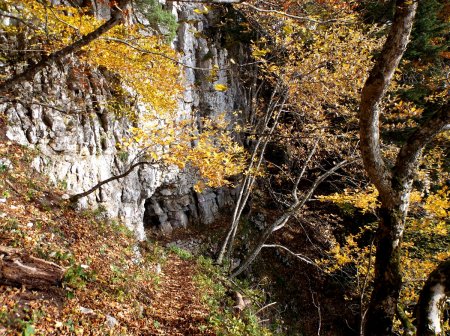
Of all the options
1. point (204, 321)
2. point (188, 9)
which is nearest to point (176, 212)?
point (204, 321)

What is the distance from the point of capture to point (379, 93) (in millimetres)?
3002

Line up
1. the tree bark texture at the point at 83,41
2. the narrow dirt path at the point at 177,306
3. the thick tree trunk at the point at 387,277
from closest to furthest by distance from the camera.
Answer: the thick tree trunk at the point at 387,277 → the tree bark texture at the point at 83,41 → the narrow dirt path at the point at 177,306

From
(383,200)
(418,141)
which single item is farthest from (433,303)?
(418,141)

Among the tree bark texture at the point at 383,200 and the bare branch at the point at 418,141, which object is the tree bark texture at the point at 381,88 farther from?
the bare branch at the point at 418,141

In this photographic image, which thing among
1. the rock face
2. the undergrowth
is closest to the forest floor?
the undergrowth

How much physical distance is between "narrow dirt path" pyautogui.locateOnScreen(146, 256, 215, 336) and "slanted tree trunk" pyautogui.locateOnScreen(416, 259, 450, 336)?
14.5 feet

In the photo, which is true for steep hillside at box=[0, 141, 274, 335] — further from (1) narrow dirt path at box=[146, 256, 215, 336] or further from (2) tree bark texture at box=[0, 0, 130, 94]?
(2) tree bark texture at box=[0, 0, 130, 94]

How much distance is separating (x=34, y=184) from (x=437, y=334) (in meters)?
8.71

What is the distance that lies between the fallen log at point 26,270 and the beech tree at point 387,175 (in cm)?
474

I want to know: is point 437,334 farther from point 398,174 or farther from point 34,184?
point 34,184

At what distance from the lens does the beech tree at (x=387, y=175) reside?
2.99 m

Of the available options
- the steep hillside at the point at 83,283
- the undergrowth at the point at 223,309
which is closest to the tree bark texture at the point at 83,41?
the steep hillside at the point at 83,283

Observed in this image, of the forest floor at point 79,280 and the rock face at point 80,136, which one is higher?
the rock face at point 80,136

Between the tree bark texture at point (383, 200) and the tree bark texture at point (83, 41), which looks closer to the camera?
the tree bark texture at point (383, 200)
